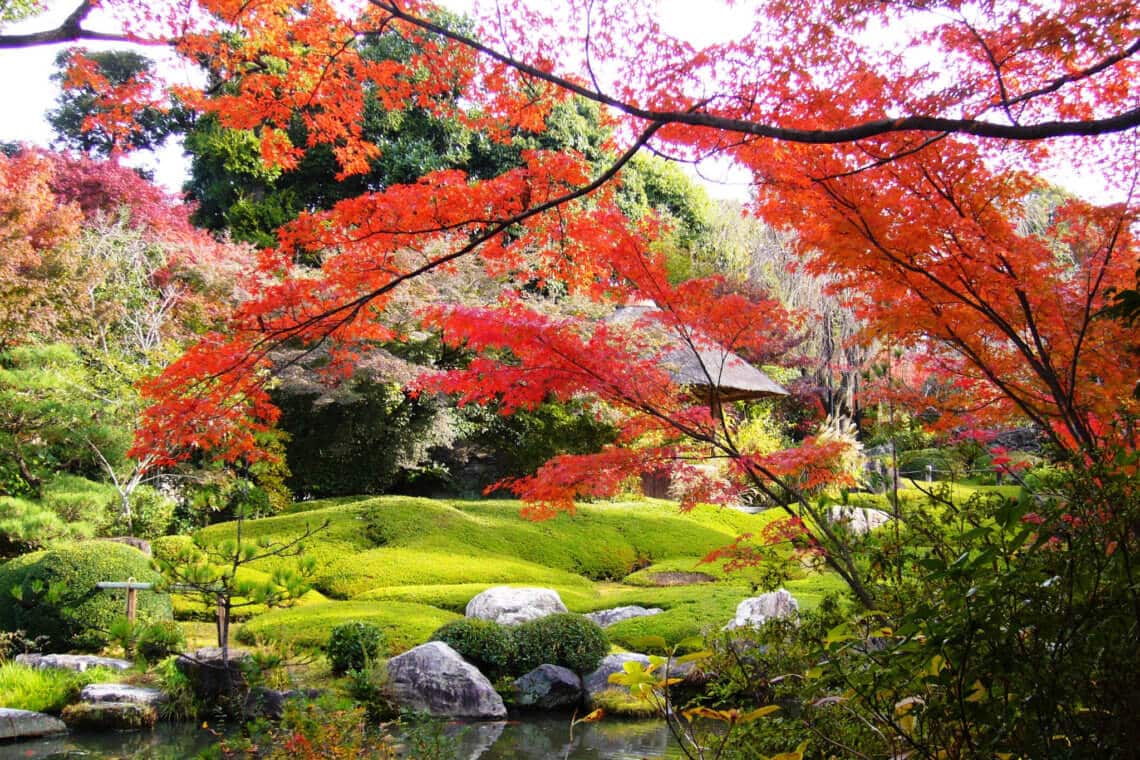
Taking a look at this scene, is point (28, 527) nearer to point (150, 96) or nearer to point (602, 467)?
point (150, 96)

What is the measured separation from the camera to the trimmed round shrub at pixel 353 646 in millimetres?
6125

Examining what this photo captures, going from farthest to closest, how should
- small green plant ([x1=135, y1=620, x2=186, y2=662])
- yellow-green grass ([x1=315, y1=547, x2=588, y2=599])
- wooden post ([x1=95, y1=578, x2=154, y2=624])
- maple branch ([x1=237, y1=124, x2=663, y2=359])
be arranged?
yellow-green grass ([x1=315, y1=547, x2=588, y2=599]) → wooden post ([x1=95, y1=578, x2=154, y2=624]) → small green plant ([x1=135, y1=620, x2=186, y2=662]) → maple branch ([x1=237, y1=124, x2=663, y2=359])

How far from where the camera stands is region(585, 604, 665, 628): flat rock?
7746 mm

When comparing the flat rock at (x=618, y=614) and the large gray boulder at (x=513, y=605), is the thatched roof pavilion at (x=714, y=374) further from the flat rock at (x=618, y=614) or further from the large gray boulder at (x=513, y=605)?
the large gray boulder at (x=513, y=605)

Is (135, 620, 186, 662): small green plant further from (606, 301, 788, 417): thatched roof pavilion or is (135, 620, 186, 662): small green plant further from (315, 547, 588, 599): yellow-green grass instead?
(606, 301, 788, 417): thatched roof pavilion

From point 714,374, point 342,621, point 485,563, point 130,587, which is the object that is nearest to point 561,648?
point 342,621

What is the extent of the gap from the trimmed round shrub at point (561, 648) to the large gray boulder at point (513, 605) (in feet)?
2.42

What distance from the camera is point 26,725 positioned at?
5.27 metres

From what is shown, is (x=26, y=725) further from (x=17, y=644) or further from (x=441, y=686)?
(x=441, y=686)

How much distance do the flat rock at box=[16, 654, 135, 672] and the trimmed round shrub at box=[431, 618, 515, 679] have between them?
2.35m

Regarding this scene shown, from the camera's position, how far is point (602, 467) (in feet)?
15.9

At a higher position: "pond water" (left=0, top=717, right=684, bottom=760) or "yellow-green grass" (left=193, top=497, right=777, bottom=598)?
"yellow-green grass" (left=193, top=497, right=777, bottom=598)

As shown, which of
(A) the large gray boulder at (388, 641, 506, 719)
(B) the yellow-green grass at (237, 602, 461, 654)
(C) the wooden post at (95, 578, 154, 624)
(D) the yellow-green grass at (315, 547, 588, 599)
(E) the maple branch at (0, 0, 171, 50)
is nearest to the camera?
(E) the maple branch at (0, 0, 171, 50)

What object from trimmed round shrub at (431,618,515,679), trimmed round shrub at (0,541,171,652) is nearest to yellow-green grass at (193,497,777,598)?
trimmed round shrub at (0,541,171,652)
